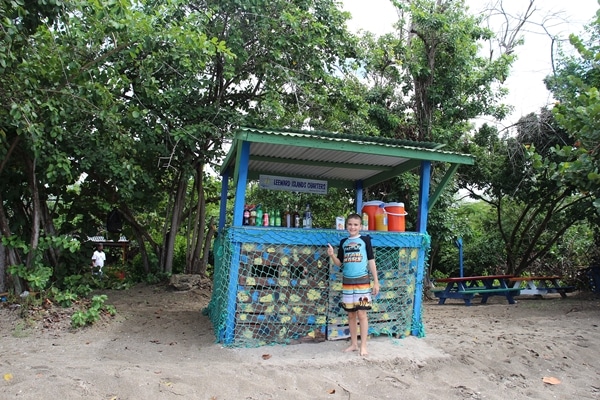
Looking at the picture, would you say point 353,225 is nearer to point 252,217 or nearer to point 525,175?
point 252,217

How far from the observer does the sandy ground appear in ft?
12.2

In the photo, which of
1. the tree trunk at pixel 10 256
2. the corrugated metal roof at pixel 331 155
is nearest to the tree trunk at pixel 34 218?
the tree trunk at pixel 10 256

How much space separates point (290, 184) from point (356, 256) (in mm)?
2025

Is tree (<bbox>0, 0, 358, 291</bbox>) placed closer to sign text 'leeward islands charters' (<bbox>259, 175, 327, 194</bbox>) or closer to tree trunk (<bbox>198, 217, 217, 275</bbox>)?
tree trunk (<bbox>198, 217, 217, 275</bbox>)

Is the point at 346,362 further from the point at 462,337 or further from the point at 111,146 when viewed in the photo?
the point at 111,146

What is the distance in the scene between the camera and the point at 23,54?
539cm

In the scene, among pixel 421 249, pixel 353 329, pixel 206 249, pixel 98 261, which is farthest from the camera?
pixel 206 249

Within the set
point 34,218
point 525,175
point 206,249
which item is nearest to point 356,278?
point 34,218

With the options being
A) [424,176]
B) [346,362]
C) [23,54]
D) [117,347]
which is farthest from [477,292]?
[23,54]

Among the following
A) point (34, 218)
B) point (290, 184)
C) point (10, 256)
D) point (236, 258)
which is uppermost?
point (290, 184)

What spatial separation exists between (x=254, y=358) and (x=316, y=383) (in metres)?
0.81

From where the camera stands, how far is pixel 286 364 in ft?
14.3

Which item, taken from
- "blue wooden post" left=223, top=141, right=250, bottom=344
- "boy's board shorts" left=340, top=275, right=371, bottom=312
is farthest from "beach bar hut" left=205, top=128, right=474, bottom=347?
"boy's board shorts" left=340, top=275, right=371, bottom=312

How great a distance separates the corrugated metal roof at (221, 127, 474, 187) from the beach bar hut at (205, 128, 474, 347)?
0.04 ft
